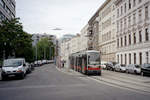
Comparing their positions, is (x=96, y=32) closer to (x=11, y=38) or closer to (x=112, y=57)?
(x=112, y=57)

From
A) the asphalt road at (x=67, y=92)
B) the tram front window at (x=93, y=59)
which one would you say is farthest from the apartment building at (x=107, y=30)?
the asphalt road at (x=67, y=92)

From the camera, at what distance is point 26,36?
40.4 m

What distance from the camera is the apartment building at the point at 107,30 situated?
54188mm

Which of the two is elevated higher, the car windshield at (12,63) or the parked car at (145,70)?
the car windshield at (12,63)

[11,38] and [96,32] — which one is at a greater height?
[96,32]

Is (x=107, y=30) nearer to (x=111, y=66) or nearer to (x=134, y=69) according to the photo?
(x=111, y=66)

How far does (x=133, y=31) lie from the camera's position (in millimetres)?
40625

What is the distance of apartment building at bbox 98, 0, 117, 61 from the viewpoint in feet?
178

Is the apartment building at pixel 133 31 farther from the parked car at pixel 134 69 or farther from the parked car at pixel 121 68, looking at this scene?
the parked car at pixel 134 69

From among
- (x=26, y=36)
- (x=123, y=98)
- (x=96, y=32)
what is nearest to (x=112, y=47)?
(x=96, y=32)

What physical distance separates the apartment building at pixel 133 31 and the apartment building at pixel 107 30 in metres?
4.31

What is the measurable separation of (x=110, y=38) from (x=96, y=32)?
1500cm

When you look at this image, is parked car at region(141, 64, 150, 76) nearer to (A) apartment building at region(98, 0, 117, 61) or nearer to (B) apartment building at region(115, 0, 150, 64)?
(B) apartment building at region(115, 0, 150, 64)

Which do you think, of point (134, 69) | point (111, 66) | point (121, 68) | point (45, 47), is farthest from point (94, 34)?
point (45, 47)
